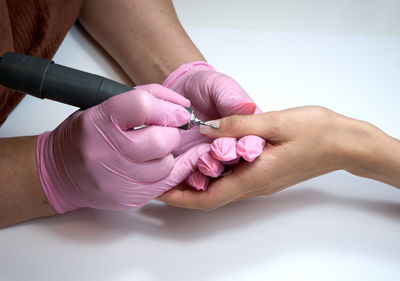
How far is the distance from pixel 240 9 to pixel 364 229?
3.84ft

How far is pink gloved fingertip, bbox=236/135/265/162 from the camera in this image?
85 cm

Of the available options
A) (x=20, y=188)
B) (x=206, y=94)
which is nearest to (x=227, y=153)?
(x=206, y=94)

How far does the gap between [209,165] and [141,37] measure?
2.03 feet

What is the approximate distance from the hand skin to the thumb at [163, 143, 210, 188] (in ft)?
0.12

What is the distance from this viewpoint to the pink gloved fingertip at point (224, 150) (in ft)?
2.76

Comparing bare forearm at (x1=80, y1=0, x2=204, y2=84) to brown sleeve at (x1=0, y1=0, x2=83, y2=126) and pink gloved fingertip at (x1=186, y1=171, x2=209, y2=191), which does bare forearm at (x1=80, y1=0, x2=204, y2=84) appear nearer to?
brown sleeve at (x1=0, y1=0, x2=83, y2=126)

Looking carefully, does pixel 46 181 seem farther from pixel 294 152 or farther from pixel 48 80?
pixel 294 152

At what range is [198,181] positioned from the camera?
3.06ft

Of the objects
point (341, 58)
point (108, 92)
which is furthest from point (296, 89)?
point (108, 92)

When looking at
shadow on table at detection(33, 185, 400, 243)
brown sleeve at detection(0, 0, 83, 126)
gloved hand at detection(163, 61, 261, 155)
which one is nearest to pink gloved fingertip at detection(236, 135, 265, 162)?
gloved hand at detection(163, 61, 261, 155)

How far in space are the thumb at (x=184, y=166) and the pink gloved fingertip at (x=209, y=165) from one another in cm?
4

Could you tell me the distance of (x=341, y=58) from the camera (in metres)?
1.50

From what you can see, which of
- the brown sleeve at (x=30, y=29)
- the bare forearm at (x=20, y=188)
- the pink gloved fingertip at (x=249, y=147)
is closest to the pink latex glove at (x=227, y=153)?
the pink gloved fingertip at (x=249, y=147)

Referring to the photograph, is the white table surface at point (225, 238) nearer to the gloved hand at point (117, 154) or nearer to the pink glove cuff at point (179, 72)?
the gloved hand at point (117, 154)
